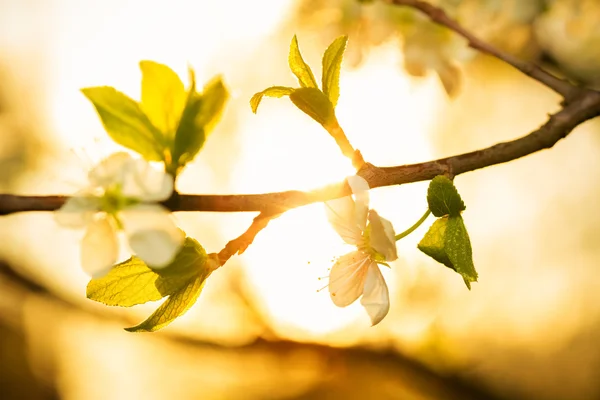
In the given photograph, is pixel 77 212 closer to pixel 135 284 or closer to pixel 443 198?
pixel 135 284

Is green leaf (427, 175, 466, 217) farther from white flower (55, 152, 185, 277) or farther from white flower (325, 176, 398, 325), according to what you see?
white flower (55, 152, 185, 277)

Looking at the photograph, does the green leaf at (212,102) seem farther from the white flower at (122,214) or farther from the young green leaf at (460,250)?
the young green leaf at (460,250)

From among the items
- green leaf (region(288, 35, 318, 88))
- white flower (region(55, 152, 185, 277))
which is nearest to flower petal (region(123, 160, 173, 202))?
white flower (region(55, 152, 185, 277))

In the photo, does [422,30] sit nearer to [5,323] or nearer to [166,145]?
[166,145]

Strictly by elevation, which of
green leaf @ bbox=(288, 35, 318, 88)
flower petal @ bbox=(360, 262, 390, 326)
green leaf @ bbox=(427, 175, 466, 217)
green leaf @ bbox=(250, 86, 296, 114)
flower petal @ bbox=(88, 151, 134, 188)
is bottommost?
flower petal @ bbox=(88, 151, 134, 188)

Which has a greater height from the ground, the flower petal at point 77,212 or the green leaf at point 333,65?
the green leaf at point 333,65

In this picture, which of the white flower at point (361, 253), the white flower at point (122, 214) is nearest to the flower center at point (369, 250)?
the white flower at point (361, 253)
